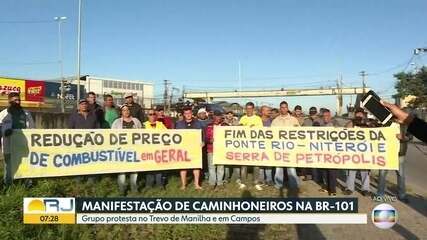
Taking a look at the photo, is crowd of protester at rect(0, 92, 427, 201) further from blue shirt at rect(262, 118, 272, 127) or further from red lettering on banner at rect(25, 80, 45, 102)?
red lettering on banner at rect(25, 80, 45, 102)

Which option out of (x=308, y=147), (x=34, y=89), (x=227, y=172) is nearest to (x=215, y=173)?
(x=227, y=172)

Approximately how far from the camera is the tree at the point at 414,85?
62844mm

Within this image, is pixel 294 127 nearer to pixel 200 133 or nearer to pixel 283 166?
pixel 283 166

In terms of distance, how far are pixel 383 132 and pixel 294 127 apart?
1.76m

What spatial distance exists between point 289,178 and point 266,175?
0.79 m

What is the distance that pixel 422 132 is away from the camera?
327cm

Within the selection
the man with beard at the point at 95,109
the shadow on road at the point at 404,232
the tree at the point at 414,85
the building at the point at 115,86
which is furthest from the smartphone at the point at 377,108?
the building at the point at 115,86

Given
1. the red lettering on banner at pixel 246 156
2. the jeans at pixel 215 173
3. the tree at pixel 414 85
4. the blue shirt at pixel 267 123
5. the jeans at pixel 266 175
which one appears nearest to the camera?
the red lettering on banner at pixel 246 156

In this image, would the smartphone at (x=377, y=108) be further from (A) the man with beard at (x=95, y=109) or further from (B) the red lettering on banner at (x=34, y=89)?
(B) the red lettering on banner at (x=34, y=89)

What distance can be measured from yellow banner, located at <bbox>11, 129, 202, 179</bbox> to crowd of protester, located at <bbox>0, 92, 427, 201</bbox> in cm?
24

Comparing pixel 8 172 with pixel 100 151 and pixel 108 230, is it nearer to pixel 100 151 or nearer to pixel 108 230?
pixel 100 151

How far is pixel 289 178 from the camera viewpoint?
11.4 metres

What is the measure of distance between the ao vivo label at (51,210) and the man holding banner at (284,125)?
6.96 meters

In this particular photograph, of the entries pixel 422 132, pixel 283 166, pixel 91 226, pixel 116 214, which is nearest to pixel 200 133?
pixel 283 166
